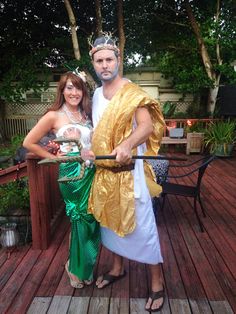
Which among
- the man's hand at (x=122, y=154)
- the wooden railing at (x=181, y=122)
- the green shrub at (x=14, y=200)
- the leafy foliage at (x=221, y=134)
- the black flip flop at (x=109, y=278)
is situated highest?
the man's hand at (x=122, y=154)

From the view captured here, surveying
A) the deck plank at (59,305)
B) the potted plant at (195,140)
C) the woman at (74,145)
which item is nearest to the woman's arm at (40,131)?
the woman at (74,145)

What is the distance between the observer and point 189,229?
3078 millimetres

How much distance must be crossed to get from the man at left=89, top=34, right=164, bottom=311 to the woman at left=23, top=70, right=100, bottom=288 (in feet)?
0.27

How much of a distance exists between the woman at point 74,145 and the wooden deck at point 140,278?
0.26 m

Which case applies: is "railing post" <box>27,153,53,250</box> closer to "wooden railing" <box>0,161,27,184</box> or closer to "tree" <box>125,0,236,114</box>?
"wooden railing" <box>0,161,27,184</box>

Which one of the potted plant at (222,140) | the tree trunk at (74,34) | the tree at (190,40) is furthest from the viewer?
the tree at (190,40)

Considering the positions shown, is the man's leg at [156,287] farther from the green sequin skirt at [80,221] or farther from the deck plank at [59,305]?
the deck plank at [59,305]

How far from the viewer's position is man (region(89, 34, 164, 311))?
5.57 feet

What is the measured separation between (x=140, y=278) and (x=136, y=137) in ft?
3.86

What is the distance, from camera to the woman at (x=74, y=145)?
192cm

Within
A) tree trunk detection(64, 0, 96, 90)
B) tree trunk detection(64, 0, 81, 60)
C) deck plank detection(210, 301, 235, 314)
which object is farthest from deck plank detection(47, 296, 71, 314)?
tree trunk detection(64, 0, 81, 60)

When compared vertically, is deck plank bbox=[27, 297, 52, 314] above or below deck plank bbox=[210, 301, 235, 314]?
below

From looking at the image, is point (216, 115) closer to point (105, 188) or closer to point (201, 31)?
point (201, 31)

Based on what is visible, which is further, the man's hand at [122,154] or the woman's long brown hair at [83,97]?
the woman's long brown hair at [83,97]
